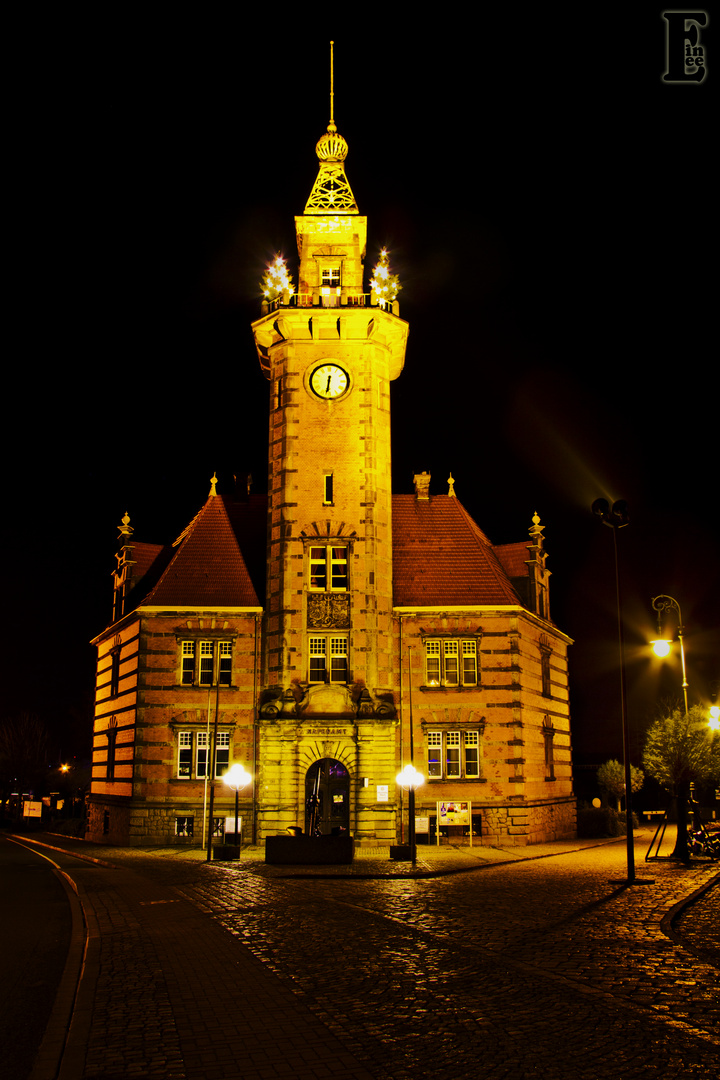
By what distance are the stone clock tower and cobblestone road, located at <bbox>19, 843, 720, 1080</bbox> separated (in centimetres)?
1454

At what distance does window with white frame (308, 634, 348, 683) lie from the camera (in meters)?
37.0

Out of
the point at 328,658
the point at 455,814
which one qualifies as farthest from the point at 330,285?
the point at 455,814

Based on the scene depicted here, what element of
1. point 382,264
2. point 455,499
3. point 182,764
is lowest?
point 182,764

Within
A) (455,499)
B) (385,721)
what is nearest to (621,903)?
(385,721)

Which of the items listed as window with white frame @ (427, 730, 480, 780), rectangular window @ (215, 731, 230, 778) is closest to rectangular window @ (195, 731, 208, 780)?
rectangular window @ (215, 731, 230, 778)

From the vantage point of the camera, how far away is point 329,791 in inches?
1431

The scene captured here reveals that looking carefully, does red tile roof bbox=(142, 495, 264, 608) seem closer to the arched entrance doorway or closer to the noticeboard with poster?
the arched entrance doorway

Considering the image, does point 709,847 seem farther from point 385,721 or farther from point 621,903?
point 621,903

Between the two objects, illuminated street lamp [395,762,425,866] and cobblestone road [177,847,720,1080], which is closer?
cobblestone road [177,847,720,1080]

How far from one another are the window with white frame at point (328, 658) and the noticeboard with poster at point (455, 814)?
6241mm

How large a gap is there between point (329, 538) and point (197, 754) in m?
10.1

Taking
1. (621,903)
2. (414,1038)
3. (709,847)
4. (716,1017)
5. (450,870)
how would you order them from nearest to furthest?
(414,1038) < (716,1017) < (621,903) < (450,870) < (709,847)

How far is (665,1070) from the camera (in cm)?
782

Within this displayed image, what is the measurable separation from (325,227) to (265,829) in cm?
2598
